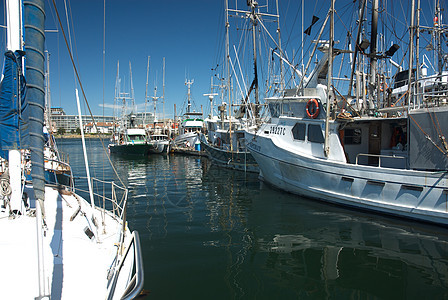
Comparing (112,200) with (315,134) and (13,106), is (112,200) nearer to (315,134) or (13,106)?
Answer: (13,106)

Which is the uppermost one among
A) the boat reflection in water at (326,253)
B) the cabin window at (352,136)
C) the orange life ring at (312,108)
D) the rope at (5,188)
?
the orange life ring at (312,108)

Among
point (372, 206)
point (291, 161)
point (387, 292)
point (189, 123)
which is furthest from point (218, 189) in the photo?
point (189, 123)

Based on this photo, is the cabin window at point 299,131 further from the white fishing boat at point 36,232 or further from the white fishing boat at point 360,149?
the white fishing boat at point 36,232

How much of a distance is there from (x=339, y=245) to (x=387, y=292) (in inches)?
97.1

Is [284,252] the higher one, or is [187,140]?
[187,140]

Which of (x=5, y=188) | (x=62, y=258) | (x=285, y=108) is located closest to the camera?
(x=62, y=258)

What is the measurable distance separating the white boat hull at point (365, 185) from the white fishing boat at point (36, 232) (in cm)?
901

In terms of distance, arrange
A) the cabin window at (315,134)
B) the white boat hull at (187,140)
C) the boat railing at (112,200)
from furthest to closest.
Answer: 1. the white boat hull at (187,140)
2. the cabin window at (315,134)
3. the boat railing at (112,200)

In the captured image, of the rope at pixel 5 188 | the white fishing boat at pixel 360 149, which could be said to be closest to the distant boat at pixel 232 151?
the white fishing boat at pixel 360 149

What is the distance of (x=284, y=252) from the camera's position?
812cm

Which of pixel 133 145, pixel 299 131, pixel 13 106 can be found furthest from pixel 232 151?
pixel 133 145

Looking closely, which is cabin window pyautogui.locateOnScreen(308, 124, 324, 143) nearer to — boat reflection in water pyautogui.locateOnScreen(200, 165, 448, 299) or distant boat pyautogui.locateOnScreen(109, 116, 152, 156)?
boat reflection in water pyautogui.locateOnScreen(200, 165, 448, 299)

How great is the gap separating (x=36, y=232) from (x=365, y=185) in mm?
10737

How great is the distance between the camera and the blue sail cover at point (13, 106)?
4801mm
